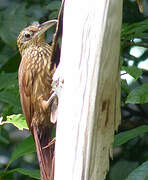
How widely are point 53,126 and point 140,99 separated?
959mm

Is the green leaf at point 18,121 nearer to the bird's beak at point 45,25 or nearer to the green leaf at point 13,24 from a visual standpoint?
the bird's beak at point 45,25

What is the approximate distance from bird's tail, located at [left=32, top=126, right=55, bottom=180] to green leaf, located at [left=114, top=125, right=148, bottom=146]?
373 mm

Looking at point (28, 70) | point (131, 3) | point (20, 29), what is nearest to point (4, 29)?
point (20, 29)

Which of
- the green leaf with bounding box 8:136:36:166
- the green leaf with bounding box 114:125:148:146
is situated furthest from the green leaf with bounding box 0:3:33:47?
the green leaf with bounding box 114:125:148:146

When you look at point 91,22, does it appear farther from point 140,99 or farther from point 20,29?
point 20,29

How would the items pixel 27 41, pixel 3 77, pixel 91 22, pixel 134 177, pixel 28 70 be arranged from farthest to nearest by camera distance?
1. pixel 27 41
2. pixel 28 70
3. pixel 3 77
4. pixel 134 177
5. pixel 91 22

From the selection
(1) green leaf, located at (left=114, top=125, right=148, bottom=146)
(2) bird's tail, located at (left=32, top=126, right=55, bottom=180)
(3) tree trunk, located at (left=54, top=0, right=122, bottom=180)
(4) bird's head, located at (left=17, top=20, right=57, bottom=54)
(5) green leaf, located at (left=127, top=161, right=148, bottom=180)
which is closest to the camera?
(3) tree trunk, located at (left=54, top=0, right=122, bottom=180)

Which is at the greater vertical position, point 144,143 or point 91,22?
point 91,22

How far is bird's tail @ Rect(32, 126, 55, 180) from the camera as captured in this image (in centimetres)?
267

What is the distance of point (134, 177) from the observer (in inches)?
89.1

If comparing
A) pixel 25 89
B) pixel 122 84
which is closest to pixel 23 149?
pixel 25 89

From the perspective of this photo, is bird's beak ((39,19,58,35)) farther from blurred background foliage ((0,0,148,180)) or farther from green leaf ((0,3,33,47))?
green leaf ((0,3,33,47))

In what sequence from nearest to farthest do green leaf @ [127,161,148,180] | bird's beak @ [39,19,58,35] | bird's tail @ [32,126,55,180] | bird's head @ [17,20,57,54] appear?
green leaf @ [127,161,148,180]
bird's tail @ [32,126,55,180]
bird's beak @ [39,19,58,35]
bird's head @ [17,20,57,54]

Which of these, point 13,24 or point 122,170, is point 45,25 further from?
point 122,170
